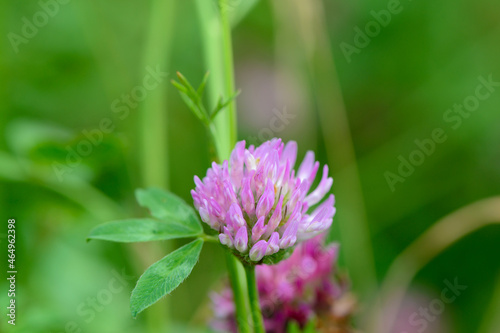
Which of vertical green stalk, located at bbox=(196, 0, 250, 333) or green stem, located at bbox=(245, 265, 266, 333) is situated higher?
vertical green stalk, located at bbox=(196, 0, 250, 333)

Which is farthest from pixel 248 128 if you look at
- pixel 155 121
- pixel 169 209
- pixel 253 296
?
pixel 253 296

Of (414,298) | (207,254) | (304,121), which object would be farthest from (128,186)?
(414,298)

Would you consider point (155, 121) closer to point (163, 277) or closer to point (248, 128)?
point (248, 128)

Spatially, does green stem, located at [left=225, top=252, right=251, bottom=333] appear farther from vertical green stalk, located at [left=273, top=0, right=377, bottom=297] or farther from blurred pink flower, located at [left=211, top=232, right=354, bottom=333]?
vertical green stalk, located at [left=273, top=0, right=377, bottom=297]

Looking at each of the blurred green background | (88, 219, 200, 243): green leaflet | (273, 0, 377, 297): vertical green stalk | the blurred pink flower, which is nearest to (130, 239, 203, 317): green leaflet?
(88, 219, 200, 243): green leaflet

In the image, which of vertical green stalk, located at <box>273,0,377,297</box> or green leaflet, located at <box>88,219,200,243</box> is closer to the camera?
green leaflet, located at <box>88,219,200,243</box>

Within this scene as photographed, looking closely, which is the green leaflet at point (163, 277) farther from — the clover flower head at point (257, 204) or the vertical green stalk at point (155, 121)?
the vertical green stalk at point (155, 121)
